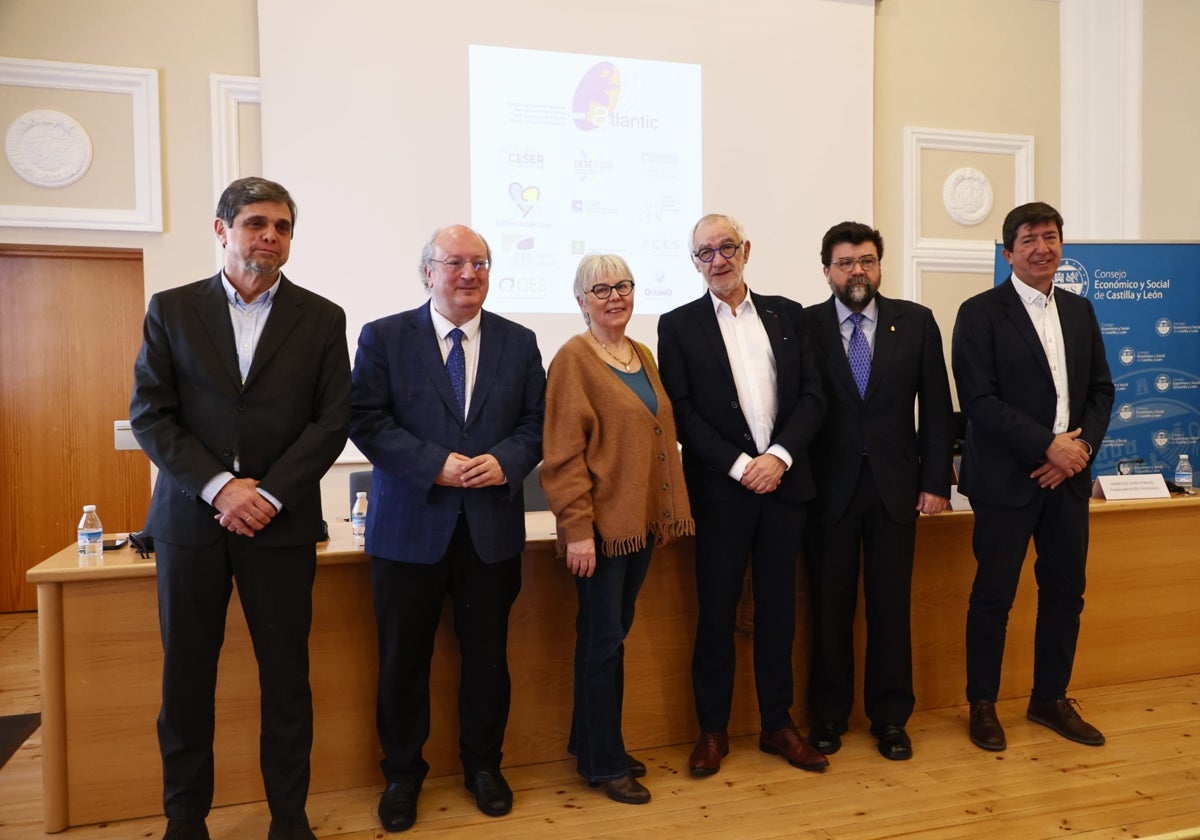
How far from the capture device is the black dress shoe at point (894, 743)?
2643 millimetres

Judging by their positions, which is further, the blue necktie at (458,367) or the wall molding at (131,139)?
the wall molding at (131,139)

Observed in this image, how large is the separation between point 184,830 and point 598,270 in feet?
5.58

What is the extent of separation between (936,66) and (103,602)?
5578 mm

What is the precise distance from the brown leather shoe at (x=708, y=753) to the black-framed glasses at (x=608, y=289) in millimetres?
1335

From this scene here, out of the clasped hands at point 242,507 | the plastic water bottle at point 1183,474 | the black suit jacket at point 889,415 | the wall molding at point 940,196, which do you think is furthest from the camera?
the wall molding at point 940,196

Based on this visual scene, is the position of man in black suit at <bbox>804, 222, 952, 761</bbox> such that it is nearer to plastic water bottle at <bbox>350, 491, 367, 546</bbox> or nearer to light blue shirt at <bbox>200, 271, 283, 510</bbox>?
plastic water bottle at <bbox>350, 491, 367, 546</bbox>

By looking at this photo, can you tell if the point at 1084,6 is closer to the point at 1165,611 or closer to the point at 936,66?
the point at 936,66

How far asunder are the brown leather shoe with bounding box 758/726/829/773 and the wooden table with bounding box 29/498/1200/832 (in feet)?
0.73

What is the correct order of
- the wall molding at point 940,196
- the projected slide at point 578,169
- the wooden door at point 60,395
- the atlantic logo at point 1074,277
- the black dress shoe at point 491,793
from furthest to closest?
1. the wall molding at point 940,196
2. the projected slide at point 578,169
3. the wooden door at point 60,395
4. the atlantic logo at point 1074,277
5. the black dress shoe at point 491,793

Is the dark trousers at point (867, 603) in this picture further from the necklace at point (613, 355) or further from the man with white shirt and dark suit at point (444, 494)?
the man with white shirt and dark suit at point (444, 494)

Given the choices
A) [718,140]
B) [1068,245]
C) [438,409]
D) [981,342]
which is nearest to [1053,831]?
[981,342]

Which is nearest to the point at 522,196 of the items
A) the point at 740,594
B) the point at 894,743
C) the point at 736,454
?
the point at 736,454

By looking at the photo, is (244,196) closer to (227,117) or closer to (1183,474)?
(227,117)

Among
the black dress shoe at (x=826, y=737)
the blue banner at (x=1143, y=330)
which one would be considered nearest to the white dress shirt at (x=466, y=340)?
the black dress shoe at (x=826, y=737)
